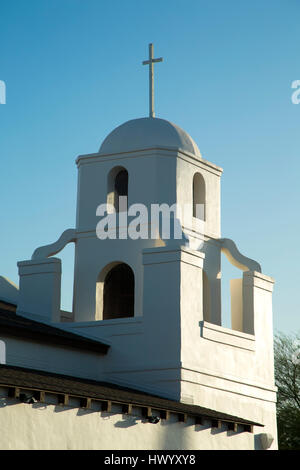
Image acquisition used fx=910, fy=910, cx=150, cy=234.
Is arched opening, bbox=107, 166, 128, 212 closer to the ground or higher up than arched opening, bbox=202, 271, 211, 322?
higher up

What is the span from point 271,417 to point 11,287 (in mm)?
9492

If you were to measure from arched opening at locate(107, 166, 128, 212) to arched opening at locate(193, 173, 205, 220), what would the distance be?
207cm

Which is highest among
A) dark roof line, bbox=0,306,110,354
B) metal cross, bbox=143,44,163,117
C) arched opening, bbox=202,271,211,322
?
metal cross, bbox=143,44,163,117

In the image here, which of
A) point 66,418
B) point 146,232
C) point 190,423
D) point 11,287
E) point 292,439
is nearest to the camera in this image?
point 66,418

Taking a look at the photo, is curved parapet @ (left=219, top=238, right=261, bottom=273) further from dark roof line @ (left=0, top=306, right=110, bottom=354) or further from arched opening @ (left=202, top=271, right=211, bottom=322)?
dark roof line @ (left=0, top=306, right=110, bottom=354)

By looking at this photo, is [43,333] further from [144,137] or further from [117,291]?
[144,137]

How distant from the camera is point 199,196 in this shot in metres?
27.3

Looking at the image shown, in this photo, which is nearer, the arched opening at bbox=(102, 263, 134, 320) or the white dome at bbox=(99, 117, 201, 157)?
the arched opening at bbox=(102, 263, 134, 320)

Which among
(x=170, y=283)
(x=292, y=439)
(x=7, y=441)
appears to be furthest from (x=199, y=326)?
(x=292, y=439)

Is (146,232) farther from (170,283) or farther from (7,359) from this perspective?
(7,359)

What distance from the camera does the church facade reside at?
20969 mm

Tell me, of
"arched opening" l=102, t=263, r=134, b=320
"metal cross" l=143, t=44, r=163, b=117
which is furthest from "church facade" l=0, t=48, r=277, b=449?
"metal cross" l=143, t=44, r=163, b=117

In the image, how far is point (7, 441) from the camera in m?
16.6
